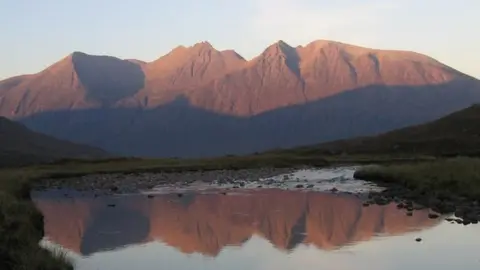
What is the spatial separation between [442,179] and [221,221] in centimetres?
1734

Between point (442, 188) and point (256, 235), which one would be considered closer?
point (256, 235)

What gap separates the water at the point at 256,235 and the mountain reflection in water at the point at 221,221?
0.05 metres

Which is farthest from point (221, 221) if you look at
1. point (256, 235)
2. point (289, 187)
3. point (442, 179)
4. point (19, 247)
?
point (289, 187)

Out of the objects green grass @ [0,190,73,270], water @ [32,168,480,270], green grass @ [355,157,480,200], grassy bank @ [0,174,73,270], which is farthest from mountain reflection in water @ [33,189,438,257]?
green grass @ [355,157,480,200]

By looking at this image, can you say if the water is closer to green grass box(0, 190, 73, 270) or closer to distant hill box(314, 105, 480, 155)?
green grass box(0, 190, 73, 270)

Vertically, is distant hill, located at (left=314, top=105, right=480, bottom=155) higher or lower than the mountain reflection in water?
higher

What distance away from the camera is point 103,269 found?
952 inches

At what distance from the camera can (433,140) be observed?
418 feet

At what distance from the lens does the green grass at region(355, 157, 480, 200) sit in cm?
4078

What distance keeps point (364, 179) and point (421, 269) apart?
130 ft

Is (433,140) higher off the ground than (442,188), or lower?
higher

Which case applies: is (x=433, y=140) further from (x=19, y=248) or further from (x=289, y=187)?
(x=19, y=248)

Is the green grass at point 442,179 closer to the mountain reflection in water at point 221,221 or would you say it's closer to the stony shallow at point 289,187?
the stony shallow at point 289,187

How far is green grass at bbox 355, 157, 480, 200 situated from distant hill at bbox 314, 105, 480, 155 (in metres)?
55.5
